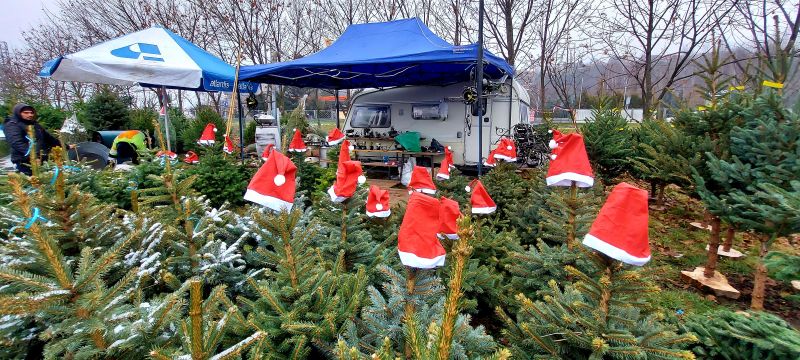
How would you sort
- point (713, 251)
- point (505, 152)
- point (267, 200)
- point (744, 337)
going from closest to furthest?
1. point (744, 337)
2. point (267, 200)
3. point (713, 251)
4. point (505, 152)

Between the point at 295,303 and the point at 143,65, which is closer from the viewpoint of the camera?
the point at 295,303

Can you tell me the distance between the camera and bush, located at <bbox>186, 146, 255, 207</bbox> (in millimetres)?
6246

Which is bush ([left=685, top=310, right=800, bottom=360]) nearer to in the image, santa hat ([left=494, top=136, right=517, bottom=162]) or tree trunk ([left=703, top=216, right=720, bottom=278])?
tree trunk ([left=703, top=216, right=720, bottom=278])

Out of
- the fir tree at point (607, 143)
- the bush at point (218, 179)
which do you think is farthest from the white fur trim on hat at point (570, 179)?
the bush at point (218, 179)

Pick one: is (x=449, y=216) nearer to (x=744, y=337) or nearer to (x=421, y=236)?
(x=421, y=236)

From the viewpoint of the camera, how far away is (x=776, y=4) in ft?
31.9

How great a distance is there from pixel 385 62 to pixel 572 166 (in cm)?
559

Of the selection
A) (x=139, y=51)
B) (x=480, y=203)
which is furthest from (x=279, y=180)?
(x=139, y=51)

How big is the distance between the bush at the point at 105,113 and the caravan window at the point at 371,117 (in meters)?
9.58

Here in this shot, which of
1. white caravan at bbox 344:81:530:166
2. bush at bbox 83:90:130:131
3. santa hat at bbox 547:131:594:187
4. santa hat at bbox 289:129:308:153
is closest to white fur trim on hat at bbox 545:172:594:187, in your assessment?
santa hat at bbox 547:131:594:187

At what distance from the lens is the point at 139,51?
659cm

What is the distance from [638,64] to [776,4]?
380 centimetres

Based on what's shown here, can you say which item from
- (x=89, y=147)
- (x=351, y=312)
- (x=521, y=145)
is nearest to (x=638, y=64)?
(x=521, y=145)

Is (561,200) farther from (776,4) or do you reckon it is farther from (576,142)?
(776,4)
